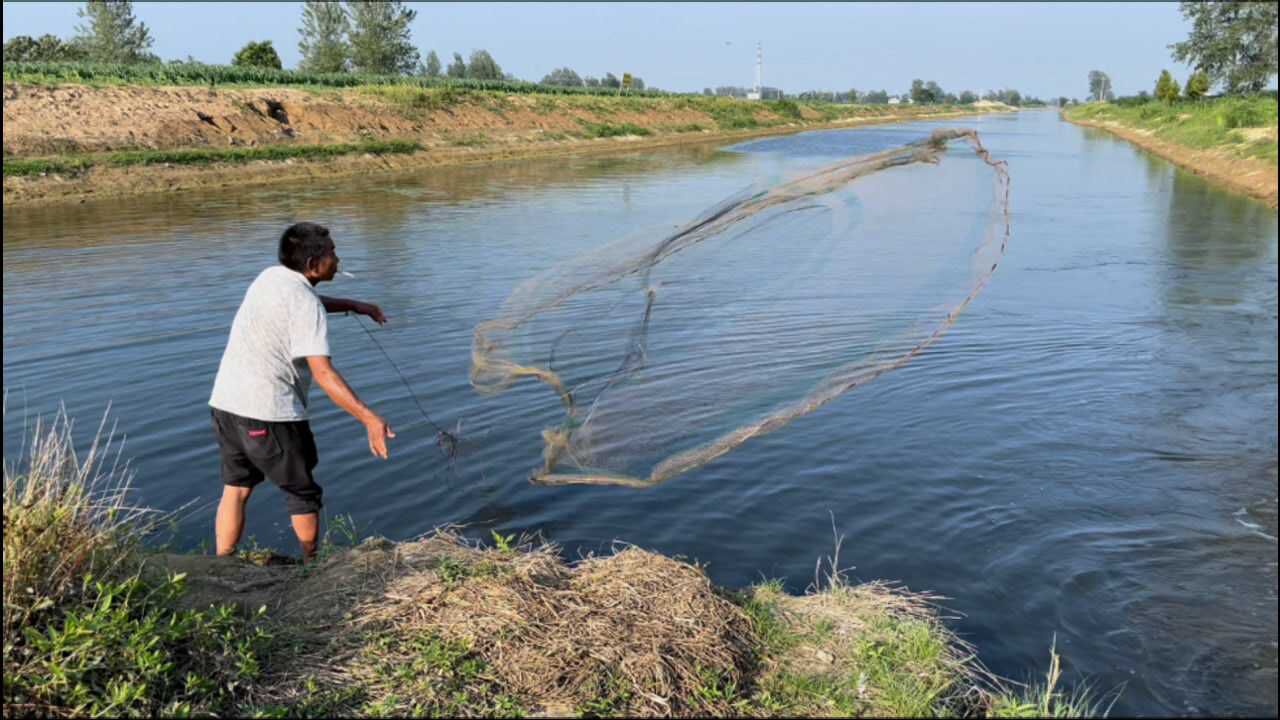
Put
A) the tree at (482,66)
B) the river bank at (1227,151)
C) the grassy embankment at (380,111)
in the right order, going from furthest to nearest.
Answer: the tree at (482,66) → the grassy embankment at (380,111) → the river bank at (1227,151)

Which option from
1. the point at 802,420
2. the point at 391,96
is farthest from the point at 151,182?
the point at 802,420

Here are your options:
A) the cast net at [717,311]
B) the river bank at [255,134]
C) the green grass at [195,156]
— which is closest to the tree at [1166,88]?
the river bank at [255,134]

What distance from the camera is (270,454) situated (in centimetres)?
462

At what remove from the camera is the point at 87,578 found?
3500 millimetres

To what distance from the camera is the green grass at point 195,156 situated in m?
23.2

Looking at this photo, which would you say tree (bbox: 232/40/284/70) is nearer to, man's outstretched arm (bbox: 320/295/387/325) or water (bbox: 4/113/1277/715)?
water (bbox: 4/113/1277/715)

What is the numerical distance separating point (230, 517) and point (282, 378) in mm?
849

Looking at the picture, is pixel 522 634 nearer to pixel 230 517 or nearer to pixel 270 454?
pixel 270 454

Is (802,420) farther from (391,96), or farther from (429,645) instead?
(391,96)

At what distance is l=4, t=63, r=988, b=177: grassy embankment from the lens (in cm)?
2677

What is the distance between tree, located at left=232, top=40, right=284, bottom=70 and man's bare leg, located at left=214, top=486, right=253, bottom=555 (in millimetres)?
62650

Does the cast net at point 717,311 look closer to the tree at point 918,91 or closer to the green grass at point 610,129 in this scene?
the green grass at point 610,129

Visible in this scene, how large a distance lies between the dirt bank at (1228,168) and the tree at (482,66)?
77065 millimetres

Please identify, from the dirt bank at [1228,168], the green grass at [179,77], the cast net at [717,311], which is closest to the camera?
the cast net at [717,311]
